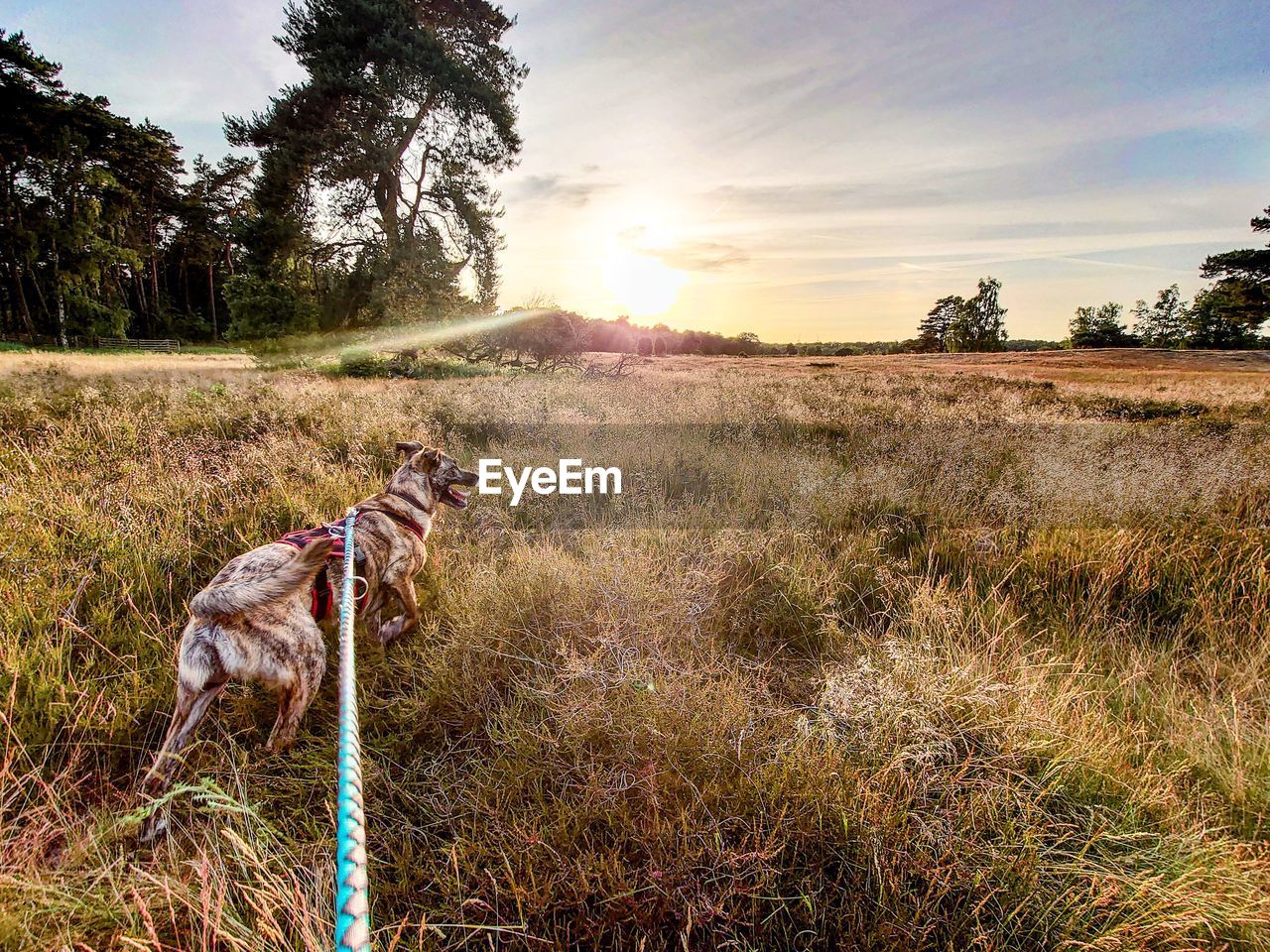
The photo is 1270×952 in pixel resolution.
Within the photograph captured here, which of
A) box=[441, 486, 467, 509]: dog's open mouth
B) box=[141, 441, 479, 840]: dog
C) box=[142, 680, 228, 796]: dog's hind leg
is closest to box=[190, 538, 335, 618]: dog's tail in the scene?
box=[141, 441, 479, 840]: dog

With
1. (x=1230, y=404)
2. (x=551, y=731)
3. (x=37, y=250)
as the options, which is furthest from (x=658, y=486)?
(x=37, y=250)

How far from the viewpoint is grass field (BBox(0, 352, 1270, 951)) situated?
142cm

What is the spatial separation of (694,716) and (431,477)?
2.67 m

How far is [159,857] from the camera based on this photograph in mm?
1624

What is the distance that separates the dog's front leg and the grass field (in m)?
0.13

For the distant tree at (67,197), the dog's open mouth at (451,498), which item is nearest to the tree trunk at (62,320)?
the distant tree at (67,197)

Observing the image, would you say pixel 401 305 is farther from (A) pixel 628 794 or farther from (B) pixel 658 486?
(A) pixel 628 794

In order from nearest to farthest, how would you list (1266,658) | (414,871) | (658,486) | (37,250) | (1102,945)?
(1102,945) < (414,871) < (1266,658) < (658,486) < (37,250)

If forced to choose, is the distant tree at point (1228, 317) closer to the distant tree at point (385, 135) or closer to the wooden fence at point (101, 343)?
the distant tree at point (385, 135)

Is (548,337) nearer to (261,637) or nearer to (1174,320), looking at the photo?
(261,637)

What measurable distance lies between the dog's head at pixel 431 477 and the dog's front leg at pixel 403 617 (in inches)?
31.0

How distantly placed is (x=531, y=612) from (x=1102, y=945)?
247 cm

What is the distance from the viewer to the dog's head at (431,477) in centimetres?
346

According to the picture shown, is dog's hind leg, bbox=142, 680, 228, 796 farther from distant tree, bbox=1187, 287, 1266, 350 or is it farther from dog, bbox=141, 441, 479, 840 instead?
distant tree, bbox=1187, 287, 1266, 350
